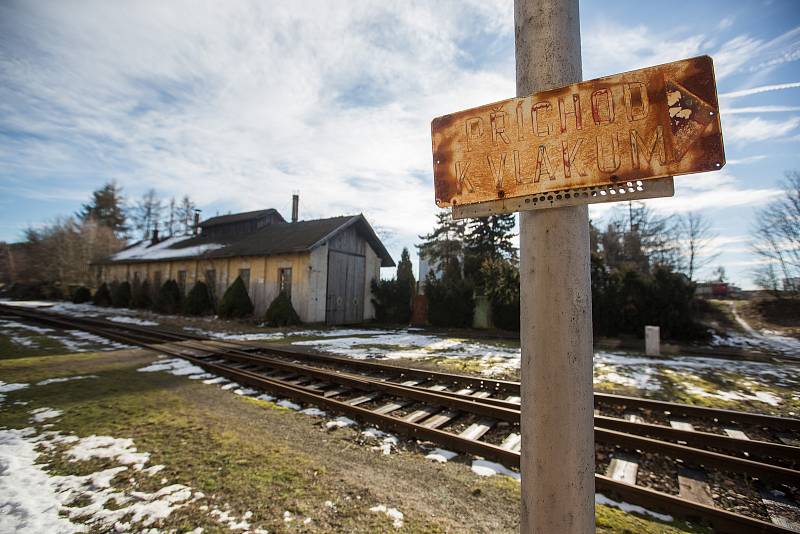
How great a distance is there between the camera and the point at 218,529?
102 inches

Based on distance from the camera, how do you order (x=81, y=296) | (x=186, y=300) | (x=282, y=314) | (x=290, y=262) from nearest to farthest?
(x=282, y=314), (x=290, y=262), (x=186, y=300), (x=81, y=296)

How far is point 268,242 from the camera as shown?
915 inches

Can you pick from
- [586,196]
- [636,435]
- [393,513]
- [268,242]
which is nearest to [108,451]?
[393,513]

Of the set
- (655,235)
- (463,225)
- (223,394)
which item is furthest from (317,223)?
(655,235)

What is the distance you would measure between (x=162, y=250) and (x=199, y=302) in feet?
40.3

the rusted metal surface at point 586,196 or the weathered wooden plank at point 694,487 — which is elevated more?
the rusted metal surface at point 586,196

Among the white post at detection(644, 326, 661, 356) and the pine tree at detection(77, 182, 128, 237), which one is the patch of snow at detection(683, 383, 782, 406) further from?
the pine tree at detection(77, 182, 128, 237)

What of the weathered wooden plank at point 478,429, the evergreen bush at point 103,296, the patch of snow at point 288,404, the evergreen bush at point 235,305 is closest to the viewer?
the weathered wooden plank at point 478,429

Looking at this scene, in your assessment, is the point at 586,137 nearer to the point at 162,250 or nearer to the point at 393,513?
the point at 393,513

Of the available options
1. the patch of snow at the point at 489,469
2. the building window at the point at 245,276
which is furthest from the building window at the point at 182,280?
the patch of snow at the point at 489,469

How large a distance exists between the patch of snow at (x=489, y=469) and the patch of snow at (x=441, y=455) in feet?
0.86

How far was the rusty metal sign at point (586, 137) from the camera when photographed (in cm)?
117

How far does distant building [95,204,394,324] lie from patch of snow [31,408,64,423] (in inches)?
563

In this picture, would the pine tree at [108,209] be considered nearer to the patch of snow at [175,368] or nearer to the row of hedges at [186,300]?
the row of hedges at [186,300]
